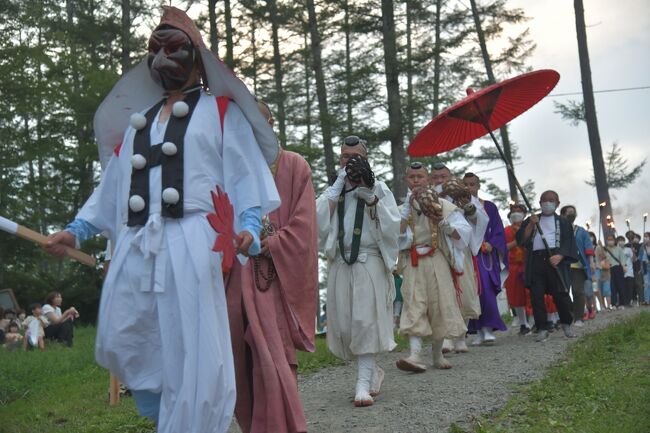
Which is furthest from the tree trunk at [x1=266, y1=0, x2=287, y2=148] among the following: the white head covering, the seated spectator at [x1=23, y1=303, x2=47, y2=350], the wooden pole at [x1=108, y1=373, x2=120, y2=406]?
the white head covering

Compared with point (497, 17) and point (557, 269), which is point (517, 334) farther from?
point (497, 17)

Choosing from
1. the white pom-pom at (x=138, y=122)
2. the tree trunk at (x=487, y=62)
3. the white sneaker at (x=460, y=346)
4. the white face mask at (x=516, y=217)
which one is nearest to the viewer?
the white pom-pom at (x=138, y=122)

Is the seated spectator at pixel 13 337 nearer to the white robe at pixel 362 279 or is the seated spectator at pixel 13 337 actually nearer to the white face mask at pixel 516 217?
the white face mask at pixel 516 217

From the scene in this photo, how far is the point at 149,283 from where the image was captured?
174 inches

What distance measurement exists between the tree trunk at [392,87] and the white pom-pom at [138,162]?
16.1m

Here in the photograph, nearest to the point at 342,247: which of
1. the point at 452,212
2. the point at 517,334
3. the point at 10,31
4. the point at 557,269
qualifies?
the point at 452,212

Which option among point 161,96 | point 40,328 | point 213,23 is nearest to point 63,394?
point 161,96

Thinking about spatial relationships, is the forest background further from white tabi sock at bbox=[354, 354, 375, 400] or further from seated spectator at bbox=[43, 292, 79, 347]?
white tabi sock at bbox=[354, 354, 375, 400]

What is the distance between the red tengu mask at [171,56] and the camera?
4.80 metres

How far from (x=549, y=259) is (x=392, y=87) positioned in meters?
9.56

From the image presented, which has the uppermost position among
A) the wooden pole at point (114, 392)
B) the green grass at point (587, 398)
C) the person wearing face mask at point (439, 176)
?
the person wearing face mask at point (439, 176)

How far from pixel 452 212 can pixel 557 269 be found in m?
3.21

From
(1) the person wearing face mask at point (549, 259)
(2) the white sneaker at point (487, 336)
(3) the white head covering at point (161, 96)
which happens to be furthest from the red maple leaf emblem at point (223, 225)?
(2) the white sneaker at point (487, 336)

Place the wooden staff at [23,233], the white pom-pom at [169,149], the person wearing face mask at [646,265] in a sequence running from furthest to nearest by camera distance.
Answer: the person wearing face mask at [646,265] → the white pom-pom at [169,149] → the wooden staff at [23,233]
